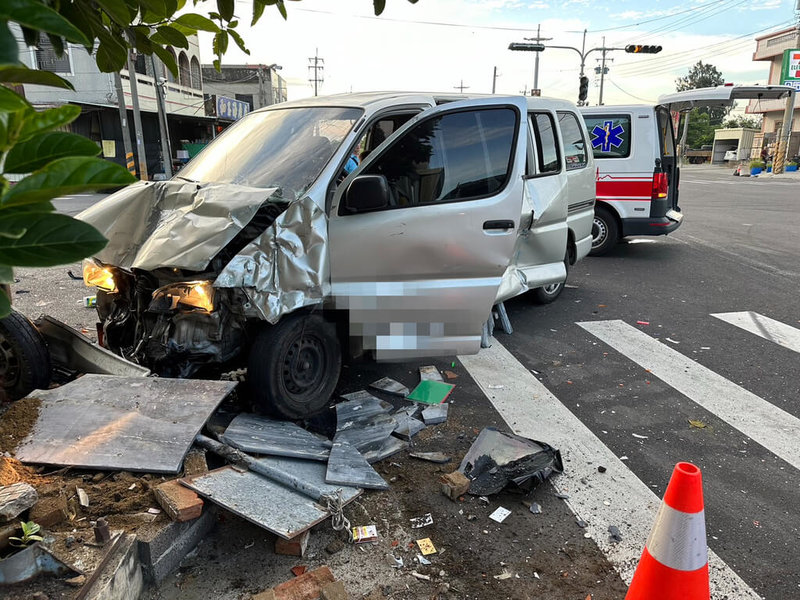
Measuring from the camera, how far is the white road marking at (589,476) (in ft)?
9.39

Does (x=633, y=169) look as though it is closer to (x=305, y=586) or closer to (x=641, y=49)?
(x=305, y=586)

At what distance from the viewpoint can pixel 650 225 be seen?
9.30m

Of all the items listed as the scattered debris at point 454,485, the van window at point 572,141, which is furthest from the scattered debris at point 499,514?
the van window at point 572,141

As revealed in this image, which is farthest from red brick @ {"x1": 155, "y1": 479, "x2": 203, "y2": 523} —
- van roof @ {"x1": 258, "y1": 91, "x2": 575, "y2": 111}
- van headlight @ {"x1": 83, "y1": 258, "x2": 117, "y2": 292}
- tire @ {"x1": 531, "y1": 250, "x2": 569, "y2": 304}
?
tire @ {"x1": 531, "y1": 250, "x2": 569, "y2": 304}

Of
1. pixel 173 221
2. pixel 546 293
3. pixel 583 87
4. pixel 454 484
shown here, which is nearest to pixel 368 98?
pixel 173 221

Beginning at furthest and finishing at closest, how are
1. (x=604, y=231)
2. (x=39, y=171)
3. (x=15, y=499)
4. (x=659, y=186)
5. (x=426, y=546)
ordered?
1. (x=604, y=231)
2. (x=659, y=186)
3. (x=426, y=546)
4. (x=15, y=499)
5. (x=39, y=171)

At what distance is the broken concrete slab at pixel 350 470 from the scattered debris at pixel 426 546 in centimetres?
45

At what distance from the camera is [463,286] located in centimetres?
432

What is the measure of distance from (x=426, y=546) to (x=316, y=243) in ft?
6.49

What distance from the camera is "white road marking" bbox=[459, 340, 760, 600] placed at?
2.86 metres

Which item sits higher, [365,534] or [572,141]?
[572,141]

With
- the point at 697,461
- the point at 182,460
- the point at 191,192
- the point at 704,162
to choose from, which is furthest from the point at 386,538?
the point at 704,162

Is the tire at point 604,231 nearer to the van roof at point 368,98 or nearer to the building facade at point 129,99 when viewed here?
the van roof at point 368,98

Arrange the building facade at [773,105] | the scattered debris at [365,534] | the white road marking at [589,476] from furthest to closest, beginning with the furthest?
the building facade at [773,105], the scattered debris at [365,534], the white road marking at [589,476]
